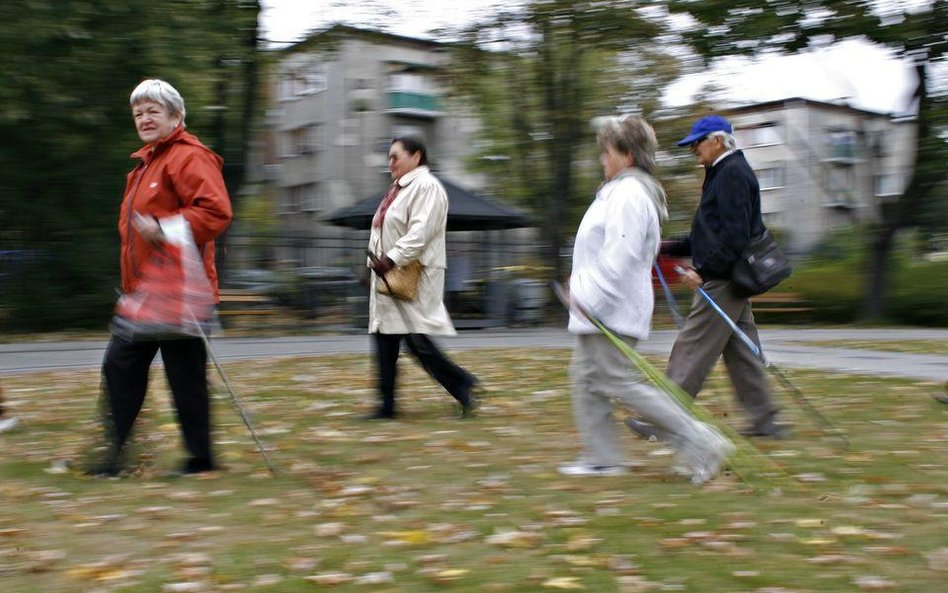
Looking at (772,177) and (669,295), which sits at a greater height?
(772,177)

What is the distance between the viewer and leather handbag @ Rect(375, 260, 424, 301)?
22.6 ft

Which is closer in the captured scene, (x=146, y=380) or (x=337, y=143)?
(x=146, y=380)

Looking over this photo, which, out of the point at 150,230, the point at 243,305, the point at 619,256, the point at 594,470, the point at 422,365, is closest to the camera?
the point at 150,230

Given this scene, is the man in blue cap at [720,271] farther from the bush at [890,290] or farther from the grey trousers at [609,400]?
the bush at [890,290]

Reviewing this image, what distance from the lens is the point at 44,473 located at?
5750 millimetres

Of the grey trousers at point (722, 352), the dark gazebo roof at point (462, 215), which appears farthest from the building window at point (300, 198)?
the grey trousers at point (722, 352)

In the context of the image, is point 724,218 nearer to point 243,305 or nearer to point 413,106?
point 243,305

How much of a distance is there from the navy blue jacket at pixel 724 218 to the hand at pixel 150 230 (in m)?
2.72

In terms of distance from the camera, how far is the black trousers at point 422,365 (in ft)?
23.3

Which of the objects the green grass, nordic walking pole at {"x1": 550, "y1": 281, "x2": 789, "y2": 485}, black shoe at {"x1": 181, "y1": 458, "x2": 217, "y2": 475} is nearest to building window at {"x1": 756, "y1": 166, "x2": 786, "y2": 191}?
the green grass

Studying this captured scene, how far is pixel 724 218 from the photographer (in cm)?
618

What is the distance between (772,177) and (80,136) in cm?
5964

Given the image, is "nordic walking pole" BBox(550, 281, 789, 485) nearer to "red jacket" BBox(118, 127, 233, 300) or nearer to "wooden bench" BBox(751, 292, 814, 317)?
"red jacket" BBox(118, 127, 233, 300)

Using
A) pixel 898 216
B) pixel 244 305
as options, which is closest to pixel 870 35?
pixel 898 216
